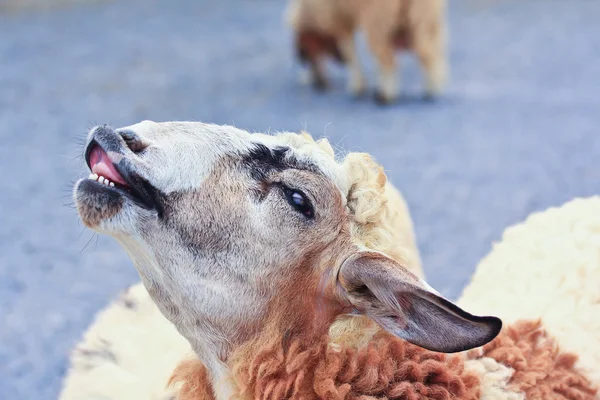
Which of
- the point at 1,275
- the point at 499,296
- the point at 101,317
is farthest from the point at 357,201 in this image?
the point at 1,275

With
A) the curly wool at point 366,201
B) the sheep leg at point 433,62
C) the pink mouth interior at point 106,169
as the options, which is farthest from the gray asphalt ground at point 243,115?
the pink mouth interior at point 106,169

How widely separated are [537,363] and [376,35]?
467 cm

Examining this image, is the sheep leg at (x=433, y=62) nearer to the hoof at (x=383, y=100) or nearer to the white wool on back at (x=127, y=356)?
the hoof at (x=383, y=100)

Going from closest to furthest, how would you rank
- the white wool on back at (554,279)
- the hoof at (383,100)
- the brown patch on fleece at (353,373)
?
the brown patch on fleece at (353,373), the white wool on back at (554,279), the hoof at (383,100)

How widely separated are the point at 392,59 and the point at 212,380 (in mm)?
4875

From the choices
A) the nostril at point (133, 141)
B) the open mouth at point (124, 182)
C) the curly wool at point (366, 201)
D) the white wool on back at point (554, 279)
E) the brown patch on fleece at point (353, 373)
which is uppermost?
the white wool on back at point (554, 279)

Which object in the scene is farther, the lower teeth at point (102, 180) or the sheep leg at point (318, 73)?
the sheep leg at point (318, 73)

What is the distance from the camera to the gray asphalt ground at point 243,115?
3.59m

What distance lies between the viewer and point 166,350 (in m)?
2.31

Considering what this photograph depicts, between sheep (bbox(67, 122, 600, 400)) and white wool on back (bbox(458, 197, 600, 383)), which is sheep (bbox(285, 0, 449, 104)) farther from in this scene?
sheep (bbox(67, 122, 600, 400))

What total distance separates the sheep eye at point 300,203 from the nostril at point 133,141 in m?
0.38

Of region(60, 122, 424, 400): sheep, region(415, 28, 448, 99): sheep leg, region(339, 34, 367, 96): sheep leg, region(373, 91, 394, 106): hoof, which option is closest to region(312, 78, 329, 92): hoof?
region(339, 34, 367, 96): sheep leg

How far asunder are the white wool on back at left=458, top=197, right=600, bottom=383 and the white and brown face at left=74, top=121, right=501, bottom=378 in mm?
723

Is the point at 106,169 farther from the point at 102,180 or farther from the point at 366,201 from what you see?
the point at 366,201
